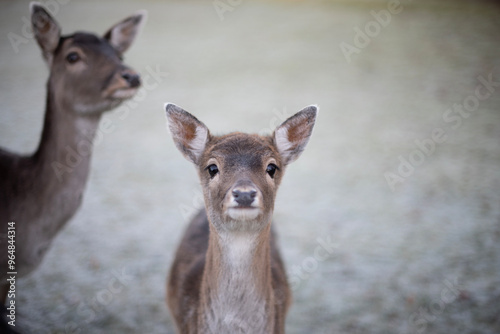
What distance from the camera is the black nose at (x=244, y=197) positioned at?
232 centimetres

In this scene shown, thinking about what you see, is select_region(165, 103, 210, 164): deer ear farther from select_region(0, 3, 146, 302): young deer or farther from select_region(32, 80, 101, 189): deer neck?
select_region(32, 80, 101, 189): deer neck

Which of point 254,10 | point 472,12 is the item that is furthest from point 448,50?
point 254,10

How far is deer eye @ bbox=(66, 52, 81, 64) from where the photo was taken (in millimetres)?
3934

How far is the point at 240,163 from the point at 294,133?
0.57 metres

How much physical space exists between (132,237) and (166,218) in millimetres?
619

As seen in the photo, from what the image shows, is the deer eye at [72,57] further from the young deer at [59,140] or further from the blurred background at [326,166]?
the blurred background at [326,166]

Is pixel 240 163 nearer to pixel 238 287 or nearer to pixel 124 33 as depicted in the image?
pixel 238 287

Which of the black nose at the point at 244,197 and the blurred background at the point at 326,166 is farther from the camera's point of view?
the blurred background at the point at 326,166

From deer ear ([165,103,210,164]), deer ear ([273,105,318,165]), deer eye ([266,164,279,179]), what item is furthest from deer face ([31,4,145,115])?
deer eye ([266,164,279,179])

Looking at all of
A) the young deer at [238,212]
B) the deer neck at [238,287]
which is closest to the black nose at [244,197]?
the young deer at [238,212]

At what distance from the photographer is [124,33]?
4414 millimetres

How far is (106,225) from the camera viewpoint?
5.87 m

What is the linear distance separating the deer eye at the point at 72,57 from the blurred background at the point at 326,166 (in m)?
2.45

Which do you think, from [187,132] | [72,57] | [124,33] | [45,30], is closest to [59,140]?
[72,57]
